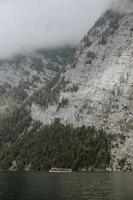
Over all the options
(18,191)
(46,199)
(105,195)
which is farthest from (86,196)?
(18,191)

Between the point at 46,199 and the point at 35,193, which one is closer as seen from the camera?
the point at 46,199

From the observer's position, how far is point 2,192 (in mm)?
126062

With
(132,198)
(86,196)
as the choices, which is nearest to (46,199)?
(86,196)

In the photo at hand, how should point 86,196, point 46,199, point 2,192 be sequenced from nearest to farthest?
point 46,199, point 86,196, point 2,192

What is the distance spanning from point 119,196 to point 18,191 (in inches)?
1306

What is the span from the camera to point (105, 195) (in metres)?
117

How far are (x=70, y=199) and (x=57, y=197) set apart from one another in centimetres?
568

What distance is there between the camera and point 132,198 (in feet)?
350

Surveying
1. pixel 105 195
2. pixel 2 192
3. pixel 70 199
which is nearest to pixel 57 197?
pixel 70 199

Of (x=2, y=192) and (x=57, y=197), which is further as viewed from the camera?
(x=2, y=192)

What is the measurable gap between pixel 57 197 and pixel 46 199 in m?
6.33

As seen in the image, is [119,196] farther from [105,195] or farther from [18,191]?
[18,191]

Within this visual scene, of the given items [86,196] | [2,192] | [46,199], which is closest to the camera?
[46,199]

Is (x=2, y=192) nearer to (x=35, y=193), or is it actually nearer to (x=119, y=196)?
(x=35, y=193)
